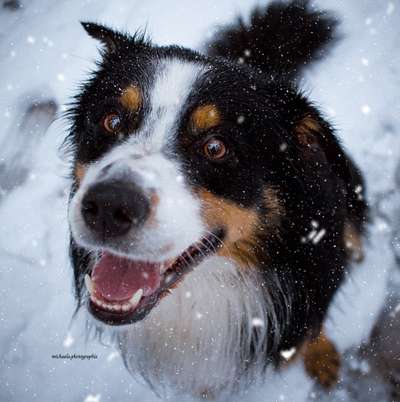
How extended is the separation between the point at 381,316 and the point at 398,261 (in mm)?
386

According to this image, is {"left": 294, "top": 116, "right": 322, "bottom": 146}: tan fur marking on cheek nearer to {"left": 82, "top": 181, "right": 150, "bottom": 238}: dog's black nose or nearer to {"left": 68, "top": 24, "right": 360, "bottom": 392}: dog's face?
{"left": 68, "top": 24, "right": 360, "bottom": 392}: dog's face

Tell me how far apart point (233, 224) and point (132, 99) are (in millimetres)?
639

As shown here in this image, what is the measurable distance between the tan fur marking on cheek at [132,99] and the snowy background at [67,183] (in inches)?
43.4

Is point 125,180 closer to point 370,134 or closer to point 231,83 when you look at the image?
point 231,83

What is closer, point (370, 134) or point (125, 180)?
point (125, 180)

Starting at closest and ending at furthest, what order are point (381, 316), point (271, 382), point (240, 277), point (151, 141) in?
point (151, 141) → point (240, 277) → point (271, 382) → point (381, 316)

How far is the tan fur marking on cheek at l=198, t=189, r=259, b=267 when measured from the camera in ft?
5.27

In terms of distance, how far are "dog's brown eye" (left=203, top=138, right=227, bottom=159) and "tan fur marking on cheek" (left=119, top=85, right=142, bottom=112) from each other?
32cm

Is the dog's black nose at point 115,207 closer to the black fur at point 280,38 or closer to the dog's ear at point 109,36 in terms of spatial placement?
the dog's ear at point 109,36

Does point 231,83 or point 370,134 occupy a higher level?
point 231,83

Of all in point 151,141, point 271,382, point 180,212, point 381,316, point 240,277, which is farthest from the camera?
point 381,316

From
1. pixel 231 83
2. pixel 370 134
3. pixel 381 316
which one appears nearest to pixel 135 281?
pixel 231 83

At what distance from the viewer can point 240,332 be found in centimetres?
204

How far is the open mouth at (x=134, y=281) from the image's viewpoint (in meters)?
1.58
